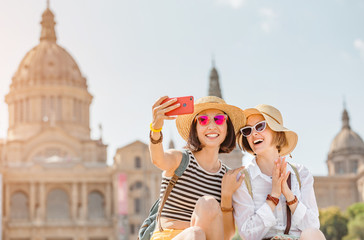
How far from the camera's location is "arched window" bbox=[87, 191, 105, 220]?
7125 centimetres

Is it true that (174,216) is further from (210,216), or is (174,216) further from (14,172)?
(14,172)

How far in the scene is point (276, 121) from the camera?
7945 millimetres

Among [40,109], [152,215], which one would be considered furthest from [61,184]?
[152,215]

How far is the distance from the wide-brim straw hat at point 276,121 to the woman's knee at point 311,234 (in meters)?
1.36

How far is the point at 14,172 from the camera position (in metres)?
69.8

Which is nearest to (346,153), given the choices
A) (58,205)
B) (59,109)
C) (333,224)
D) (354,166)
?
(354,166)

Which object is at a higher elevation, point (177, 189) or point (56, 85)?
point (56, 85)

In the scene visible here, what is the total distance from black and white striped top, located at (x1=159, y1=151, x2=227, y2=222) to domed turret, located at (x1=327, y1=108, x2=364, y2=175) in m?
88.0

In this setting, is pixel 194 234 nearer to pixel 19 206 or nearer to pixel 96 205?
pixel 19 206

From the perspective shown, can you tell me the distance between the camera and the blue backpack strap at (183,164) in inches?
310

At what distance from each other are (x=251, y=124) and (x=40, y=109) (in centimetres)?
7326

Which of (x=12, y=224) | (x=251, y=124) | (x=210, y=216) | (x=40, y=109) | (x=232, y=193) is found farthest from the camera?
(x=40, y=109)

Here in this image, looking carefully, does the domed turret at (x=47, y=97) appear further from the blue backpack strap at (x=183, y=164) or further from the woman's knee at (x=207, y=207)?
the woman's knee at (x=207, y=207)

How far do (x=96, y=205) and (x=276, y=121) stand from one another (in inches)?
2566
